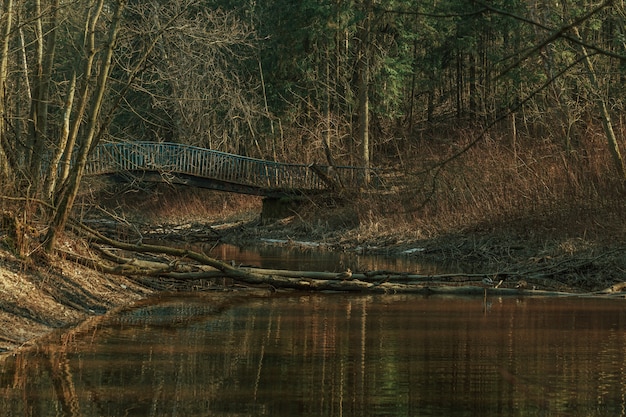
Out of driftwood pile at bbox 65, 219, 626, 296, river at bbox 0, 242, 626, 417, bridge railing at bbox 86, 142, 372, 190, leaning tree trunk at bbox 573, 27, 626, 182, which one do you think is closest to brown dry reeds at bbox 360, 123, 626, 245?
leaning tree trunk at bbox 573, 27, 626, 182

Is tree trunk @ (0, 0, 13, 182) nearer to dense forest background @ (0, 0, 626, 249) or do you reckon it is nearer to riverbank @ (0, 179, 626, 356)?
riverbank @ (0, 179, 626, 356)

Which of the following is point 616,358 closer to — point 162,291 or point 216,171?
point 162,291

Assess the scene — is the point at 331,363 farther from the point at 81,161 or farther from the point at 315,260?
the point at 315,260

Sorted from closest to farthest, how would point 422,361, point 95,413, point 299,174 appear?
point 95,413
point 422,361
point 299,174

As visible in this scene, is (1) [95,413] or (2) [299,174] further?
(2) [299,174]

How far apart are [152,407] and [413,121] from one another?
180 feet

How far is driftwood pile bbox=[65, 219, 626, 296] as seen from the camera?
1759 cm

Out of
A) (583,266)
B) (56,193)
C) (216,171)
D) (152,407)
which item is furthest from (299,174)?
(152,407)

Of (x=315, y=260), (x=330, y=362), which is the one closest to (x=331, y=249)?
(x=315, y=260)

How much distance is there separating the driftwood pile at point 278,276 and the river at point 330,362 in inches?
45.0

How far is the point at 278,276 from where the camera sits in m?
18.8

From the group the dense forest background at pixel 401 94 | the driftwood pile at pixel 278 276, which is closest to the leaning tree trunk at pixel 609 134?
the dense forest background at pixel 401 94

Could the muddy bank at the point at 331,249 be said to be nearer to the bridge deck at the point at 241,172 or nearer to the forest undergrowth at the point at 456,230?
the forest undergrowth at the point at 456,230

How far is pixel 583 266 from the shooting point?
A: 20891mm
